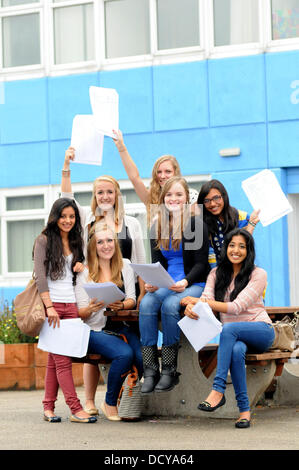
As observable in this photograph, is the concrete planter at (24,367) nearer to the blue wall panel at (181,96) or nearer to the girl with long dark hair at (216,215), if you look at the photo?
the girl with long dark hair at (216,215)

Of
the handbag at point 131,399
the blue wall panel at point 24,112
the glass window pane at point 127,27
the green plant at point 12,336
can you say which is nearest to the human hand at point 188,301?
the handbag at point 131,399

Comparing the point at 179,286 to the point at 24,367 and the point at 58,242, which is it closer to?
the point at 58,242

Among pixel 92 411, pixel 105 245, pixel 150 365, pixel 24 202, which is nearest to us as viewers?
pixel 150 365

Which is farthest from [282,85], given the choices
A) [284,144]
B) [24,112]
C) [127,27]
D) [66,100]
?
[24,112]

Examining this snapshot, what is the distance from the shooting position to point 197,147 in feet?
43.6

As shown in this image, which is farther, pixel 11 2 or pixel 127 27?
pixel 11 2

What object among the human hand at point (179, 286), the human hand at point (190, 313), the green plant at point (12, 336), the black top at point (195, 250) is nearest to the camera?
the human hand at point (190, 313)

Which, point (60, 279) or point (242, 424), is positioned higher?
point (60, 279)

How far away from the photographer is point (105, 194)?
7668 mm

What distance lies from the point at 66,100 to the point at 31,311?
7218 millimetres

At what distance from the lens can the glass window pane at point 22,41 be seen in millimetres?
14602

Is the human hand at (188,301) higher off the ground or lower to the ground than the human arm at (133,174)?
lower

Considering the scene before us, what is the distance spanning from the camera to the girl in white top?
737cm

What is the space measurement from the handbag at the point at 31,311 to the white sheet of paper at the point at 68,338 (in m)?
0.11
